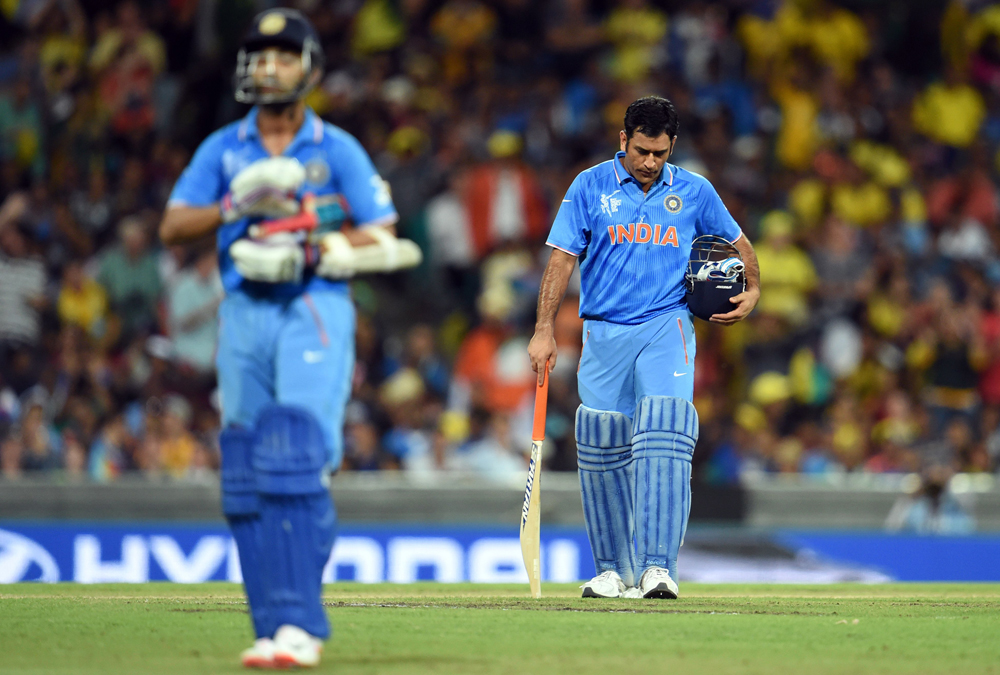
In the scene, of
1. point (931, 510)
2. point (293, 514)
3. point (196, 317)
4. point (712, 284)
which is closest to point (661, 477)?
point (712, 284)

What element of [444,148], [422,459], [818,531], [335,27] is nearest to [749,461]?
[818,531]

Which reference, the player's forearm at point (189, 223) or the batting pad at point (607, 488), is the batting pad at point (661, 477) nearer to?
the batting pad at point (607, 488)

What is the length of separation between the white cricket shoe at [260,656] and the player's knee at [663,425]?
269 centimetres

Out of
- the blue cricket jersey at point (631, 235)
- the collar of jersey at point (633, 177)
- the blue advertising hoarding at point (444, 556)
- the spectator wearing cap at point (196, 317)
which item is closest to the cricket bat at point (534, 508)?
the blue cricket jersey at point (631, 235)

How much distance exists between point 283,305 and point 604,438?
2643mm

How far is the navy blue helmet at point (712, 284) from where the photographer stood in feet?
24.3

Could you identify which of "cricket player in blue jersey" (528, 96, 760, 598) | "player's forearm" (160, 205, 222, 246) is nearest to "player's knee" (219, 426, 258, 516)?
"player's forearm" (160, 205, 222, 246)

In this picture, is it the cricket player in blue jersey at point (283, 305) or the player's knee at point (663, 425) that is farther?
the player's knee at point (663, 425)

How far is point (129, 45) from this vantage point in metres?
16.2

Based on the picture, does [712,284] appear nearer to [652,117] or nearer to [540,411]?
[652,117]

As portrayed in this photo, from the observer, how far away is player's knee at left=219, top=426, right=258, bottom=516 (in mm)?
5031

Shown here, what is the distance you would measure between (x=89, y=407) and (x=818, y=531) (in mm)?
6412

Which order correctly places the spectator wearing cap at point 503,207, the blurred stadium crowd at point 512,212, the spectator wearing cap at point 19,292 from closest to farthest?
the blurred stadium crowd at point 512,212 < the spectator wearing cap at point 19,292 < the spectator wearing cap at point 503,207

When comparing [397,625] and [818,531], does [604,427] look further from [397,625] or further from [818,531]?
[818,531]
